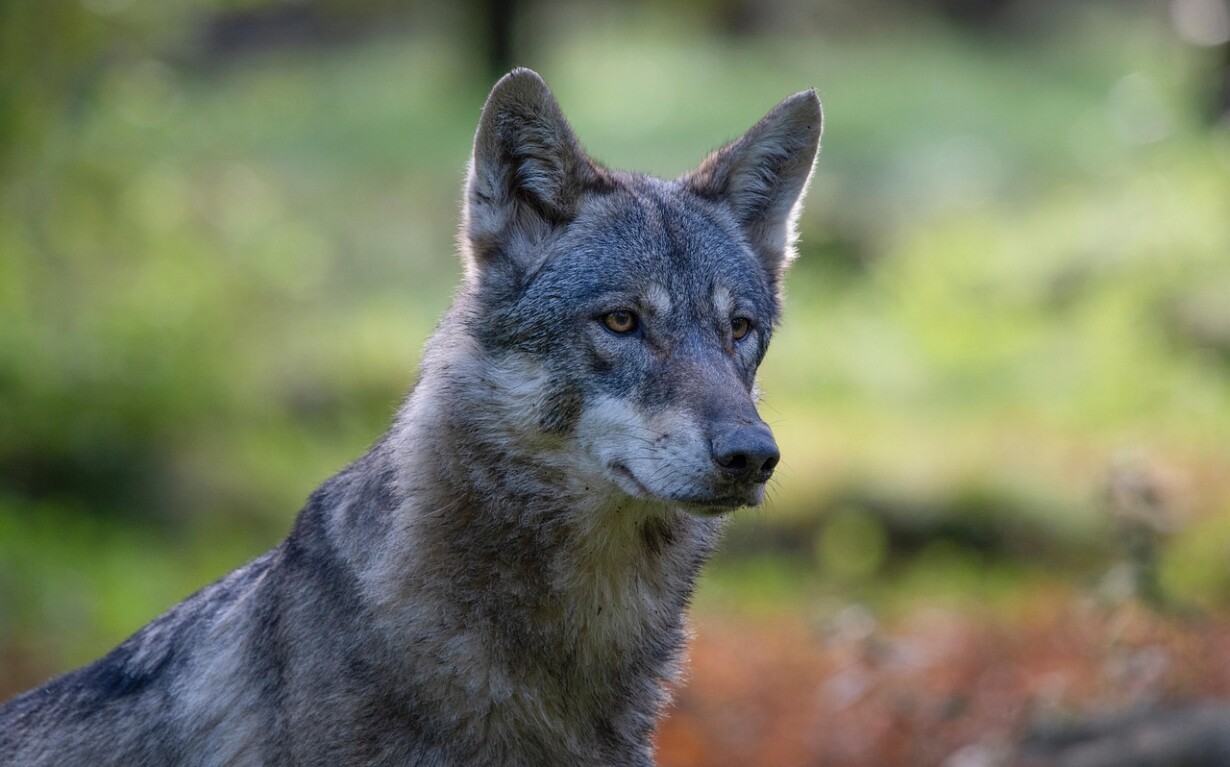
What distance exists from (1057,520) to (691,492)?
8289 mm

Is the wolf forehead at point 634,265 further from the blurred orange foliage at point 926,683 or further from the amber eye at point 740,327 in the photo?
the blurred orange foliage at point 926,683

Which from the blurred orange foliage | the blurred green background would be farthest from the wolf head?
the blurred green background

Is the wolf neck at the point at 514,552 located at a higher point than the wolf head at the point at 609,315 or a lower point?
lower

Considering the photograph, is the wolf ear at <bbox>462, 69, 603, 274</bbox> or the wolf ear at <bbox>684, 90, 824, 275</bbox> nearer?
the wolf ear at <bbox>462, 69, 603, 274</bbox>

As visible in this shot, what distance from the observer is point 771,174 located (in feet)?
16.8

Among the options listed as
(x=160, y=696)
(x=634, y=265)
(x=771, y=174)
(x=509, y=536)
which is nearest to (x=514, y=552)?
(x=509, y=536)

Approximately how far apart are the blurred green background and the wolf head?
260cm

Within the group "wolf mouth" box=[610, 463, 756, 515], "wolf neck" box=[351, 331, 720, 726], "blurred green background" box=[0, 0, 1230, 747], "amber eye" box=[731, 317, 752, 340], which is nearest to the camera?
"wolf mouth" box=[610, 463, 756, 515]

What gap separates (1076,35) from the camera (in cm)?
2442

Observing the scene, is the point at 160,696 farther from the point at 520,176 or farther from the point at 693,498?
the point at 520,176

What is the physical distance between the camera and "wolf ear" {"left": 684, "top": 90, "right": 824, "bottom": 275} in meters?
4.96

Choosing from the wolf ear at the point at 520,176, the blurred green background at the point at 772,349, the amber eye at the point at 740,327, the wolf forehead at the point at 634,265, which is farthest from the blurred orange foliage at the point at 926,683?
the wolf ear at the point at 520,176

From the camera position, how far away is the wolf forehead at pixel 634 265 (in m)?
4.41

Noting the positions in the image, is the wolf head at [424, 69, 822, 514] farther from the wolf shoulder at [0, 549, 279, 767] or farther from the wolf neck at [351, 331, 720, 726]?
the wolf shoulder at [0, 549, 279, 767]
